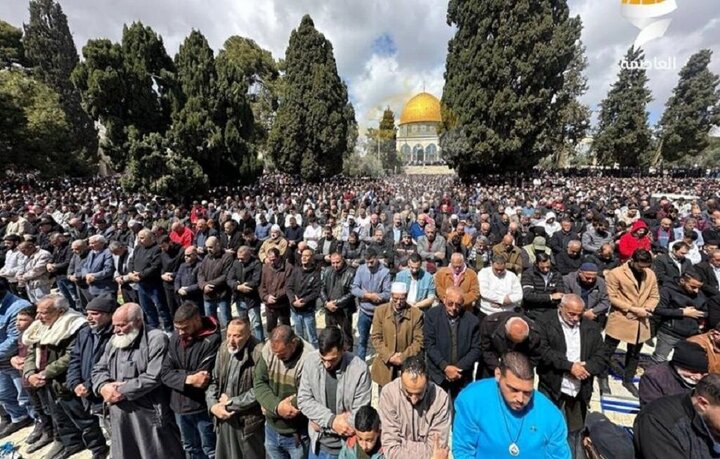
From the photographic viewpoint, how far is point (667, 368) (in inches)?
94.1

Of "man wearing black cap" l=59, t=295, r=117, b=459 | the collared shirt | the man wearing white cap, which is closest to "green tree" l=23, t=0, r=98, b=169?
"man wearing black cap" l=59, t=295, r=117, b=459

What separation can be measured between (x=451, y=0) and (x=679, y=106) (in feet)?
85.0

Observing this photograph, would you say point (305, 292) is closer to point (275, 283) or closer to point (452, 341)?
point (275, 283)

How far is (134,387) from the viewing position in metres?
2.65

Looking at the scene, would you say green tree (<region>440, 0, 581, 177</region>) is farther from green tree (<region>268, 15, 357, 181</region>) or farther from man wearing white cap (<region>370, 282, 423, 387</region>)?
man wearing white cap (<region>370, 282, 423, 387</region>)

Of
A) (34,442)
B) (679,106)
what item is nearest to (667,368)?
(34,442)

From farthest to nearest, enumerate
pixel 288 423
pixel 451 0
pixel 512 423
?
pixel 451 0 < pixel 288 423 < pixel 512 423

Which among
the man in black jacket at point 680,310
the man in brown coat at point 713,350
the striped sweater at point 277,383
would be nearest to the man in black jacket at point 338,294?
the striped sweater at point 277,383

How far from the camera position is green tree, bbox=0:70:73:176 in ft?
66.9

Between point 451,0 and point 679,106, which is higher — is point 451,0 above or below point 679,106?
above

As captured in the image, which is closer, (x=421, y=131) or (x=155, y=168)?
(x=155, y=168)

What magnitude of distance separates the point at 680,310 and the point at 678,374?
2014 millimetres

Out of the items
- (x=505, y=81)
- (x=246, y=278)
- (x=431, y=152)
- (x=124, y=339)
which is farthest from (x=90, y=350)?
(x=431, y=152)

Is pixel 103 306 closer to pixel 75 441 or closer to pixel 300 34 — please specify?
pixel 75 441
